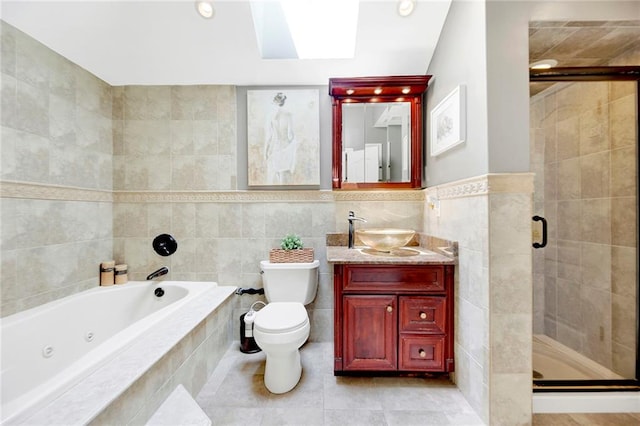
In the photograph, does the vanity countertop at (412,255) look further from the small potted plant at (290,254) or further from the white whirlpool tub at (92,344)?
the white whirlpool tub at (92,344)

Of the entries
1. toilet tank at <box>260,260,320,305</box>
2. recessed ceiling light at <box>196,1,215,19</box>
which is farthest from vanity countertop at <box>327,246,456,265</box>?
recessed ceiling light at <box>196,1,215,19</box>

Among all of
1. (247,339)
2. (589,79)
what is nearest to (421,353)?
(247,339)

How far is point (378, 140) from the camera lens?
2135 millimetres

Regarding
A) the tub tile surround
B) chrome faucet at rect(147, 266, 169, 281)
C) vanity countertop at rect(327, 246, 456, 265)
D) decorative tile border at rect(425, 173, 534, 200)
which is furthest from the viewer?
chrome faucet at rect(147, 266, 169, 281)

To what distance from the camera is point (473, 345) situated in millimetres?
1433

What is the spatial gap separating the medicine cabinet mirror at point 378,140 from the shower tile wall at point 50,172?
1.92 meters

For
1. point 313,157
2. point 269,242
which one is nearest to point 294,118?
point 313,157

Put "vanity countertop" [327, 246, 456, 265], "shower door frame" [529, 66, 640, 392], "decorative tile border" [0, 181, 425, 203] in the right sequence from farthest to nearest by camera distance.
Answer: "decorative tile border" [0, 181, 425, 203]
"vanity countertop" [327, 246, 456, 265]
"shower door frame" [529, 66, 640, 392]

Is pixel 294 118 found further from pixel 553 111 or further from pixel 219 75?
pixel 553 111

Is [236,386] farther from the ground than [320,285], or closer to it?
closer to it

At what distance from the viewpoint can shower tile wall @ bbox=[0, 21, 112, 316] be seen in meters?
1.51

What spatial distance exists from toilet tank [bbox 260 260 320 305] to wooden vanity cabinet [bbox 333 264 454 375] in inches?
16.1

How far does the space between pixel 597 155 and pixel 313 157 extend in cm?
204

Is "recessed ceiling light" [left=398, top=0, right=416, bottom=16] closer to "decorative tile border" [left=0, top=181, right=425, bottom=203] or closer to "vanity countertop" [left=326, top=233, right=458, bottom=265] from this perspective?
"decorative tile border" [left=0, top=181, right=425, bottom=203]
